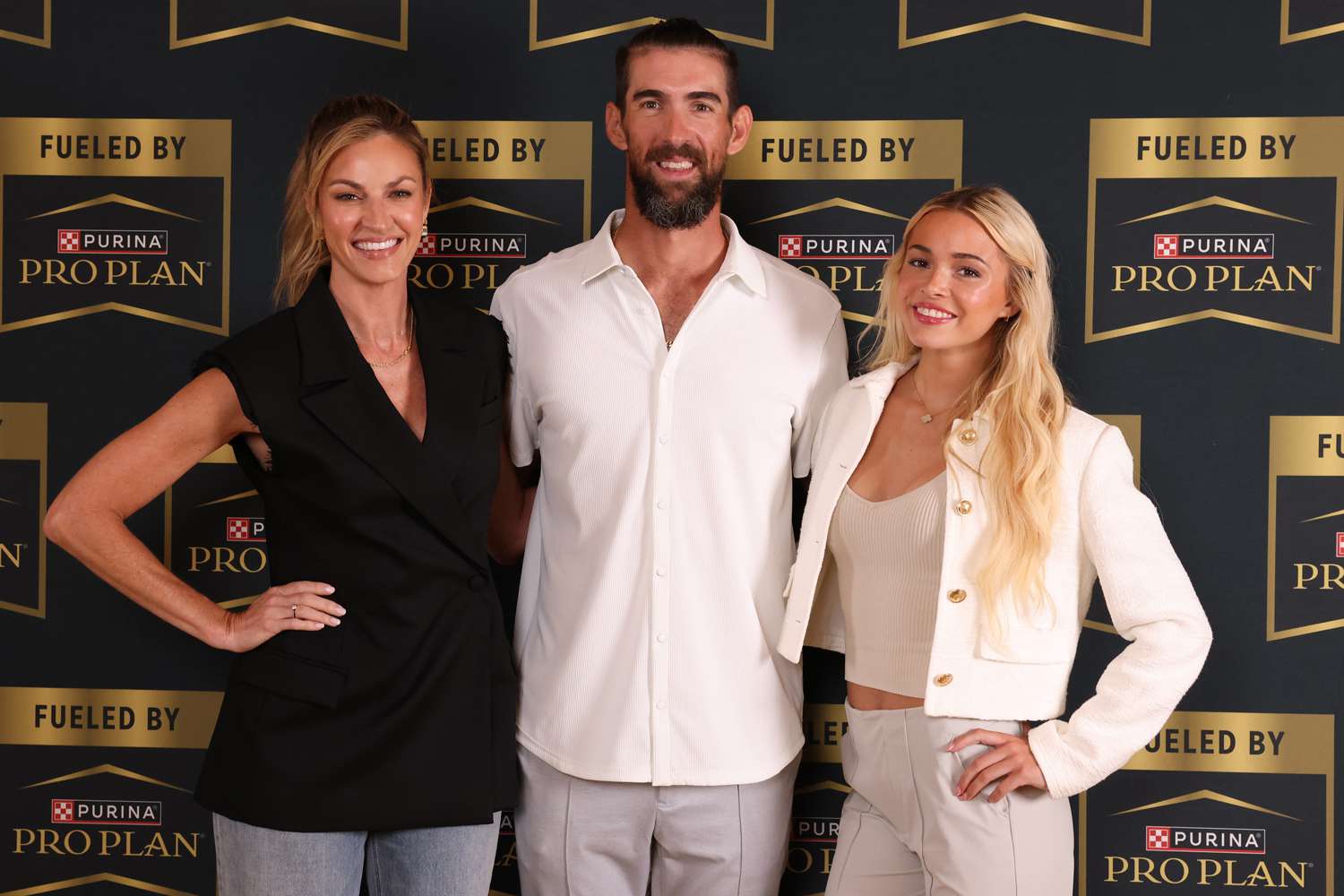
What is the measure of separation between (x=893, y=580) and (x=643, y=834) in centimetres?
71

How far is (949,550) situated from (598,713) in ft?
2.38

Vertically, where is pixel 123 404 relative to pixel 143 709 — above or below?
above

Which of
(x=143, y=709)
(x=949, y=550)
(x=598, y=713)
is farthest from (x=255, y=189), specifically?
(x=949, y=550)

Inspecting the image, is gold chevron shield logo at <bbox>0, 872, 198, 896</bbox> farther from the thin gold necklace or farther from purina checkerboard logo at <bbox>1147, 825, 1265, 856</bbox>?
purina checkerboard logo at <bbox>1147, 825, 1265, 856</bbox>

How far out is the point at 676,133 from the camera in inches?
83.3

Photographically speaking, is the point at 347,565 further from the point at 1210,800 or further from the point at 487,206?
the point at 1210,800

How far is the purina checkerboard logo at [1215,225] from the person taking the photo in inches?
94.7

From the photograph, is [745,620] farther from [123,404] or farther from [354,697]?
[123,404]

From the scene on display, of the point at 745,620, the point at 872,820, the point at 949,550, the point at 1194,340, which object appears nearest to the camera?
the point at 949,550

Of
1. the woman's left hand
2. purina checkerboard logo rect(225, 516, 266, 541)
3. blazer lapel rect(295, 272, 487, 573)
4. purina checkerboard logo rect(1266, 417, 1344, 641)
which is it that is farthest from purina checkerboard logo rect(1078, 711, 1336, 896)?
purina checkerboard logo rect(225, 516, 266, 541)

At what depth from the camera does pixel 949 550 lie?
183cm

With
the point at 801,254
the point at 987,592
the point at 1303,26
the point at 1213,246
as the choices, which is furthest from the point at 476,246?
the point at 1303,26

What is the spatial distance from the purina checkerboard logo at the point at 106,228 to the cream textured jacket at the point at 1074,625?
1.72 meters

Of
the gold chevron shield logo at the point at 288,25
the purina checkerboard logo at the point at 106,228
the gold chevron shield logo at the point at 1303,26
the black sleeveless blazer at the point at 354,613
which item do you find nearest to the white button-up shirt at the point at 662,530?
the black sleeveless blazer at the point at 354,613
